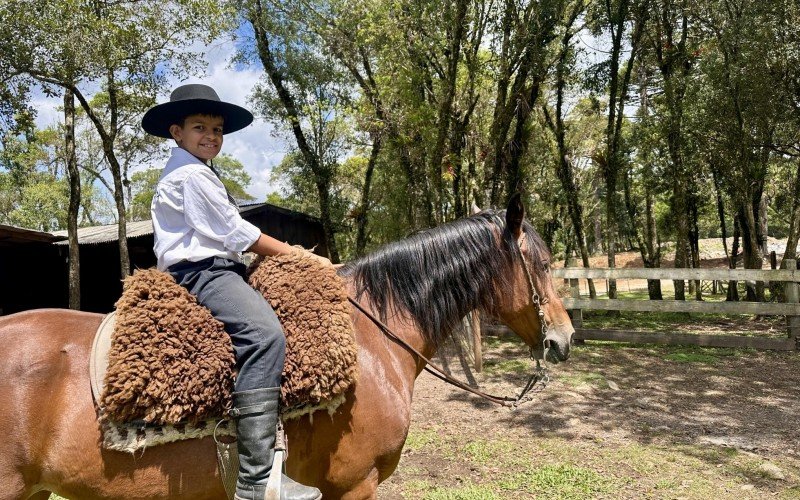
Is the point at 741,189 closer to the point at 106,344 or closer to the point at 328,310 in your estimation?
the point at 328,310

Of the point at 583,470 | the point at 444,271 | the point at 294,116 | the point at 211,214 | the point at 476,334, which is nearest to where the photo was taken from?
the point at 211,214

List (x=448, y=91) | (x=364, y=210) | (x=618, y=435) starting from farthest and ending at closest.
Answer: (x=364, y=210) < (x=448, y=91) < (x=618, y=435)

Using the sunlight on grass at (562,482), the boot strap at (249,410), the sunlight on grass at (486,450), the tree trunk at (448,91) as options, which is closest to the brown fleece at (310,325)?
the boot strap at (249,410)

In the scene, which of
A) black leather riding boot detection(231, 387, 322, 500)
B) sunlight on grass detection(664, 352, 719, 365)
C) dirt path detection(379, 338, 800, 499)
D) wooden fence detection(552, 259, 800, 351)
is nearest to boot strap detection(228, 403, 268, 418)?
black leather riding boot detection(231, 387, 322, 500)

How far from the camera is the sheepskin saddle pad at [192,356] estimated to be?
6.20 feet

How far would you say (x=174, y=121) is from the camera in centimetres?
240

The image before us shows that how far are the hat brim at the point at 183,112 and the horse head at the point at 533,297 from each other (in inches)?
64.4

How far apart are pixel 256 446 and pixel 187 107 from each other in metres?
1.67

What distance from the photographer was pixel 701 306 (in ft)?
27.8

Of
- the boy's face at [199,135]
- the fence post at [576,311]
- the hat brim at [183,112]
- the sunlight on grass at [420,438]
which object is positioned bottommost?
the sunlight on grass at [420,438]

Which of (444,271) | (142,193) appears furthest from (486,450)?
(142,193)

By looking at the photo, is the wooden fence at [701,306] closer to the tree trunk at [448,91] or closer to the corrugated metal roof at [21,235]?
the tree trunk at [448,91]

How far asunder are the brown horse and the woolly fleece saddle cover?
15cm

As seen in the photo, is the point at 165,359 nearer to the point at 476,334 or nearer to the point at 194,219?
the point at 194,219
